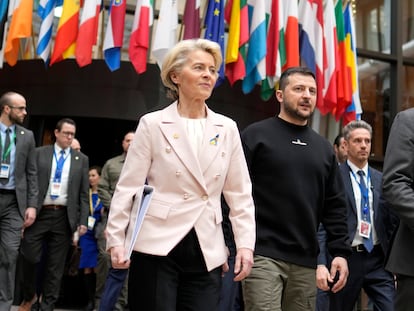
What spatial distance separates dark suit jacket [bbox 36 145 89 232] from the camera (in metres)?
7.45

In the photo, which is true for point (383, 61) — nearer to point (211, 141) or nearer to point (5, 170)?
point (5, 170)

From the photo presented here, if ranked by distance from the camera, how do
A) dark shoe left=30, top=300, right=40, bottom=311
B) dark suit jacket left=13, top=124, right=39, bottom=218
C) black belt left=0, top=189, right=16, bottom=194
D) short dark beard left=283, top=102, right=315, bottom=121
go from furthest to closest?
dark shoe left=30, top=300, right=40, bottom=311 → dark suit jacket left=13, top=124, right=39, bottom=218 → black belt left=0, top=189, right=16, bottom=194 → short dark beard left=283, top=102, right=315, bottom=121

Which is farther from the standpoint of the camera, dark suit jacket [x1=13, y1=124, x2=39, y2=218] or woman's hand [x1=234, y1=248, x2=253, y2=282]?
dark suit jacket [x1=13, y1=124, x2=39, y2=218]

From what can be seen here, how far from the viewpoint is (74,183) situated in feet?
24.8

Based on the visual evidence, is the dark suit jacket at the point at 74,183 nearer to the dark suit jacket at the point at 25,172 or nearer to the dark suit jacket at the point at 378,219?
the dark suit jacket at the point at 25,172

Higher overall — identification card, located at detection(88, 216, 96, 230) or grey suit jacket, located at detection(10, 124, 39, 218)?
grey suit jacket, located at detection(10, 124, 39, 218)

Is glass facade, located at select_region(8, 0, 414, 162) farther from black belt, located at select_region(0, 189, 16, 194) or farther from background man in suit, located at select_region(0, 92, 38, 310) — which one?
black belt, located at select_region(0, 189, 16, 194)

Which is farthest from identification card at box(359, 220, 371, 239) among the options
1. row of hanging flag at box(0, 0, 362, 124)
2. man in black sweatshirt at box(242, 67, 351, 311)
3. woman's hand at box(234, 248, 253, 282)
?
row of hanging flag at box(0, 0, 362, 124)

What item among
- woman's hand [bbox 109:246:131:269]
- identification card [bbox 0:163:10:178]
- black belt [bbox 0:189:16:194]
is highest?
identification card [bbox 0:163:10:178]

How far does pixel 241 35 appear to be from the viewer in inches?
348

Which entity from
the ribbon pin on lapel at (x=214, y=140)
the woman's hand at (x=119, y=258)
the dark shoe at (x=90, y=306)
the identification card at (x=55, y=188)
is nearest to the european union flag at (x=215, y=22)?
the identification card at (x=55, y=188)

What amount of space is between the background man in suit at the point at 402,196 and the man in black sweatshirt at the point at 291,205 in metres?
0.77

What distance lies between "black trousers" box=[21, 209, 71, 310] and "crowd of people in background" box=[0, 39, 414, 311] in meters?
0.58

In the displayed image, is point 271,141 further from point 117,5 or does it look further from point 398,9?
point 398,9
